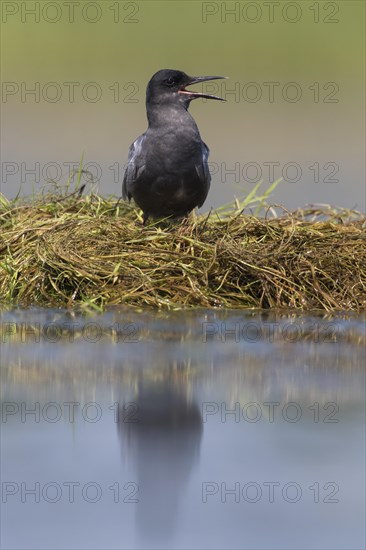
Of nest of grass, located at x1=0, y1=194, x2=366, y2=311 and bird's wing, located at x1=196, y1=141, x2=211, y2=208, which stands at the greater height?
bird's wing, located at x1=196, y1=141, x2=211, y2=208

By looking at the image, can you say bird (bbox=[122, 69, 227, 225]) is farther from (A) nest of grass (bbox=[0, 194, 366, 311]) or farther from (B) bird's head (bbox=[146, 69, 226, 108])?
(A) nest of grass (bbox=[0, 194, 366, 311])

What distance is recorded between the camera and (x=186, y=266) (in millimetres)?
7121

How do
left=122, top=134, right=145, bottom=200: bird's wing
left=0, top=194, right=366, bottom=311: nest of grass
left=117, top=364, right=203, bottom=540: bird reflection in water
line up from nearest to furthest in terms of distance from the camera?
left=117, top=364, right=203, bottom=540: bird reflection in water < left=0, top=194, right=366, bottom=311: nest of grass < left=122, top=134, right=145, bottom=200: bird's wing

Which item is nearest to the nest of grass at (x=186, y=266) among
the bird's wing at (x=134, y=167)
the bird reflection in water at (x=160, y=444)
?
the bird's wing at (x=134, y=167)

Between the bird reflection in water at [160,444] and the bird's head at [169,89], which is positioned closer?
the bird reflection in water at [160,444]

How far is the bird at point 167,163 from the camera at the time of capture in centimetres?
813

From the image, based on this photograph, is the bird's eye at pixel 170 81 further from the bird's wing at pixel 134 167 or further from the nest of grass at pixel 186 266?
the nest of grass at pixel 186 266

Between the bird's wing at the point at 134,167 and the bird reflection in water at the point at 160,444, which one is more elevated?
the bird's wing at the point at 134,167

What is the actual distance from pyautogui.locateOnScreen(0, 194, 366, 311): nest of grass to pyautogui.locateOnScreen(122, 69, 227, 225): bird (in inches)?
17.7

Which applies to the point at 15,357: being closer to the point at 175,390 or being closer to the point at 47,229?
the point at 175,390

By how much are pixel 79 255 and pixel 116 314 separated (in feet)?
2.28

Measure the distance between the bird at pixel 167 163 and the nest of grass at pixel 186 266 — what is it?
17.7 inches

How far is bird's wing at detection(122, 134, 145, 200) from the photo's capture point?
8.25m

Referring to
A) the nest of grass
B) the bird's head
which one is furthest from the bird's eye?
the nest of grass
